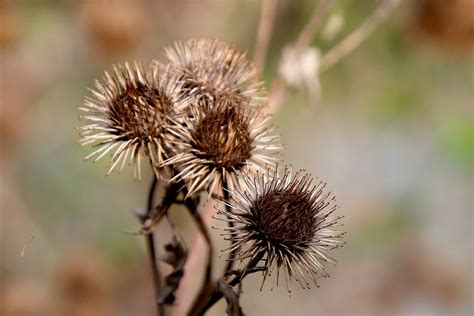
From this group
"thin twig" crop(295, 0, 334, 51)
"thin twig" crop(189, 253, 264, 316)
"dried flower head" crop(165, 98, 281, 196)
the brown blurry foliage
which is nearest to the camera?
"thin twig" crop(189, 253, 264, 316)

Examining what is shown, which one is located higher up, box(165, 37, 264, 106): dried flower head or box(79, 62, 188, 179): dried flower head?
box(165, 37, 264, 106): dried flower head

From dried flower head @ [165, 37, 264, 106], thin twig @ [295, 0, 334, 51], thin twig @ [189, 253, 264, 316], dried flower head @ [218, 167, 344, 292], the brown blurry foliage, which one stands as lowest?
thin twig @ [189, 253, 264, 316]

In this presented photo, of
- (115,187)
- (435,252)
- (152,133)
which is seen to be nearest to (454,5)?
(435,252)

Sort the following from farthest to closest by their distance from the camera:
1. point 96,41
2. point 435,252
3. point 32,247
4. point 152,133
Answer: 1. point 435,252
2. point 32,247
3. point 96,41
4. point 152,133

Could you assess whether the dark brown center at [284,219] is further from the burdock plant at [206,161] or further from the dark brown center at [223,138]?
the dark brown center at [223,138]

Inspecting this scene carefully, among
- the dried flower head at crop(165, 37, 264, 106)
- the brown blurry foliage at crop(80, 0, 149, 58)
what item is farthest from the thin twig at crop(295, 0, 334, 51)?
the brown blurry foliage at crop(80, 0, 149, 58)

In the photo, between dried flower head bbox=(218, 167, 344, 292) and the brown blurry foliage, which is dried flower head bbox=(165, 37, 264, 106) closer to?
dried flower head bbox=(218, 167, 344, 292)

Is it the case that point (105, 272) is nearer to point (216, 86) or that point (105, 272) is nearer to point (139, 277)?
point (139, 277)

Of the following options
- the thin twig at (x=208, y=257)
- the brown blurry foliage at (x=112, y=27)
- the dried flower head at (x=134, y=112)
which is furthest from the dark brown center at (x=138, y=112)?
the brown blurry foliage at (x=112, y=27)
